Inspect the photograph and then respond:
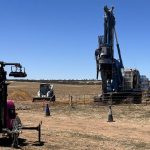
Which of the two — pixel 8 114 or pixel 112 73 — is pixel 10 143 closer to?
pixel 8 114

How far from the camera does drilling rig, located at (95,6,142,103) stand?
46031mm

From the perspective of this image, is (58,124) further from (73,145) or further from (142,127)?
(73,145)

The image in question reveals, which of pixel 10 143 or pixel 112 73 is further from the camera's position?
pixel 112 73

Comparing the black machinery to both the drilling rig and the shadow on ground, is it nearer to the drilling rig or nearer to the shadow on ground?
the shadow on ground

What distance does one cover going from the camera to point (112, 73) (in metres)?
47.2

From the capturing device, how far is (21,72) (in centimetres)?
1633

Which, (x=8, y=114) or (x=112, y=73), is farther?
(x=112, y=73)

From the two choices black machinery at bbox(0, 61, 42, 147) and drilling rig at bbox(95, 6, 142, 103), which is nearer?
black machinery at bbox(0, 61, 42, 147)

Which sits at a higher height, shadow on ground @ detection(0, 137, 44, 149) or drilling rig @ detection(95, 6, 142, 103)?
drilling rig @ detection(95, 6, 142, 103)

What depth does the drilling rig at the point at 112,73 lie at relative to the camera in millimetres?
46031

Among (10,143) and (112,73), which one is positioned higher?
(112,73)

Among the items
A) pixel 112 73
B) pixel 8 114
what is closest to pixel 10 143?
pixel 8 114

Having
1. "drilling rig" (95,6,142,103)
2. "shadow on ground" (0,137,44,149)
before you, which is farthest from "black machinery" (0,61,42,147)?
"drilling rig" (95,6,142,103)

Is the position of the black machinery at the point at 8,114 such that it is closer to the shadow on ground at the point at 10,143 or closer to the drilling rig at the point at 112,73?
the shadow on ground at the point at 10,143
